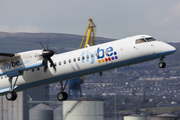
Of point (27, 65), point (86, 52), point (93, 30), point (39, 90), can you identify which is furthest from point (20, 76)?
point (93, 30)

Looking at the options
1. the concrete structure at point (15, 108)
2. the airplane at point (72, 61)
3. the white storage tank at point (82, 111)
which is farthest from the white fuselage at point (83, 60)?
the concrete structure at point (15, 108)

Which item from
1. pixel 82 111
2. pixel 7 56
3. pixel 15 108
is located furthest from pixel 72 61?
pixel 15 108

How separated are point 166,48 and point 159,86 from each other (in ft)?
510

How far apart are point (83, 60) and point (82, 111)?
18000 millimetres

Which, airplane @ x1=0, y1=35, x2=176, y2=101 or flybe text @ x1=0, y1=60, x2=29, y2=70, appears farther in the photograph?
flybe text @ x1=0, y1=60, x2=29, y2=70

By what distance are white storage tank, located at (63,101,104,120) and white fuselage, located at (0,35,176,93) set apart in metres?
14.5

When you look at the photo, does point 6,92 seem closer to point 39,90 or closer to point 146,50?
point 146,50

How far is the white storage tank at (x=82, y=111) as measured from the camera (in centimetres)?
4928

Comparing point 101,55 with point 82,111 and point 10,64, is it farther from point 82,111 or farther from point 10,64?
point 82,111

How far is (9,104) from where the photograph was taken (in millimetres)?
84438

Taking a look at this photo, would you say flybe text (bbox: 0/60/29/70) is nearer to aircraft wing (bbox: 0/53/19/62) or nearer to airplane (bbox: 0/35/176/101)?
airplane (bbox: 0/35/176/101)

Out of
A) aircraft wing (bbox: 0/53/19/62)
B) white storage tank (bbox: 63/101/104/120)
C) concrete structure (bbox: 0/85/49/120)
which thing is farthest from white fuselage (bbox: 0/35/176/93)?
concrete structure (bbox: 0/85/49/120)

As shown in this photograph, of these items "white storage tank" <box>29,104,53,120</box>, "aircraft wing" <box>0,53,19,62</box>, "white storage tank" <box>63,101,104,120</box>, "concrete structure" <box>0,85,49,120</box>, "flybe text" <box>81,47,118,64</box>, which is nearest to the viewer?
"flybe text" <box>81,47,118,64</box>

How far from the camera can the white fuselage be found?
3150 centimetres
